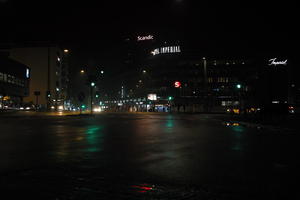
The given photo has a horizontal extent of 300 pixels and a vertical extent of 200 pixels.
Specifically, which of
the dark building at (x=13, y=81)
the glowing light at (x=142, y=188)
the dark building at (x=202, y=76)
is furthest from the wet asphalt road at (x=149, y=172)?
the dark building at (x=202, y=76)

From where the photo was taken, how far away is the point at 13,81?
85.1 meters

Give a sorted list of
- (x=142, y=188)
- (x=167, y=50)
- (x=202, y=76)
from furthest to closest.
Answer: (x=167, y=50) → (x=202, y=76) → (x=142, y=188)

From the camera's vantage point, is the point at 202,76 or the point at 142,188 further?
the point at 202,76

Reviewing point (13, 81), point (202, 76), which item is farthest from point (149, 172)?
point (202, 76)

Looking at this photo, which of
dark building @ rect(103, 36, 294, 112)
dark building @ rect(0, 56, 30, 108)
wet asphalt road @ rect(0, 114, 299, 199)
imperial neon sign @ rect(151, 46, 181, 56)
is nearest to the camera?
wet asphalt road @ rect(0, 114, 299, 199)

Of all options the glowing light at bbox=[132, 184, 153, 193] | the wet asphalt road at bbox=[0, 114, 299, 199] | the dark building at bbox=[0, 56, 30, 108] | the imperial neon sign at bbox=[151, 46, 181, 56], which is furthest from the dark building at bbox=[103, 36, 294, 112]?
the glowing light at bbox=[132, 184, 153, 193]

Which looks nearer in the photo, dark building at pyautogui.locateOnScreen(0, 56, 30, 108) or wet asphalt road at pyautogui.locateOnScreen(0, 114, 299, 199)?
wet asphalt road at pyautogui.locateOnScreen(0, 114, 299, 199)

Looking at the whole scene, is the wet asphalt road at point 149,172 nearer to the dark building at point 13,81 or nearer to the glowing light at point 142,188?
the glowing light at point 142,188

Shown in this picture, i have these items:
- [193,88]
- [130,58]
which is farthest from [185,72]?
[130,58]

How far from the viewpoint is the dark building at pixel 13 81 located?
78.1 metres

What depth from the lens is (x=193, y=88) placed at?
107 metres

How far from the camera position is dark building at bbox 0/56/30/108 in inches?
3073

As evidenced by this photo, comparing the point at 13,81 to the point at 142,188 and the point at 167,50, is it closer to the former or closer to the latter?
the point at 167,50

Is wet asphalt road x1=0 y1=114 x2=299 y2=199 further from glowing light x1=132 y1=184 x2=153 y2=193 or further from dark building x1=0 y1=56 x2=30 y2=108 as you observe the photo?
A: dark building x1=0 y1=56 x2=30 y2=108
